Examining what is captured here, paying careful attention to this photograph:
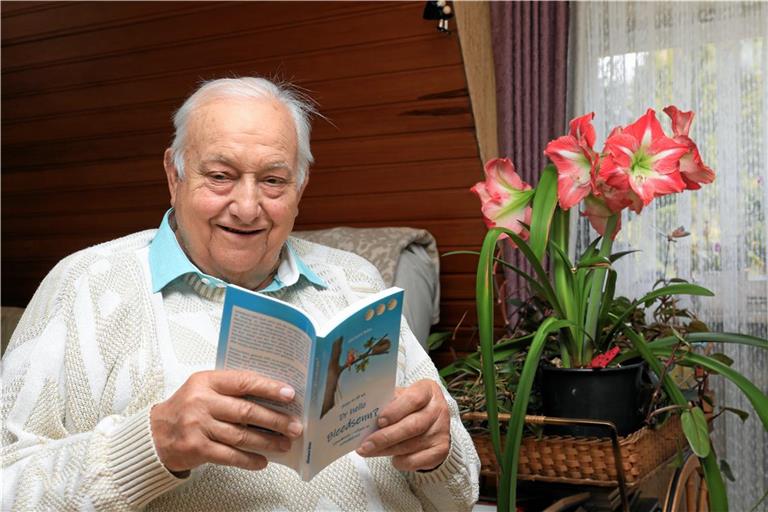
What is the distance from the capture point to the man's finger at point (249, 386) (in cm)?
105

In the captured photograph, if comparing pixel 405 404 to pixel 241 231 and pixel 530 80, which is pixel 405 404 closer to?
pixel 241 231

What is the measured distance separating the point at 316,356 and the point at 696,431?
90 centimetres

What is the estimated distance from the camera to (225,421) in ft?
3.52

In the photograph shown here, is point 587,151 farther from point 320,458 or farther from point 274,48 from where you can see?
point 274,48

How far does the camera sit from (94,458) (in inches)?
45.5

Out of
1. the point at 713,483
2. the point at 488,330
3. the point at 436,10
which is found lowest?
the point at 713,483

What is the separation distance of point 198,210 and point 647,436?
1.02m

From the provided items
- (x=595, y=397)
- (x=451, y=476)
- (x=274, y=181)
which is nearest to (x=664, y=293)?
(x=595, y=397)

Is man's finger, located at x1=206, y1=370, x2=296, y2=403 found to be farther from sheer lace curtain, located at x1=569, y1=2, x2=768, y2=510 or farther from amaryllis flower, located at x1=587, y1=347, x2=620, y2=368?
sheer lace curtain, located at x1=569, y1=2, x2=768, y2=510

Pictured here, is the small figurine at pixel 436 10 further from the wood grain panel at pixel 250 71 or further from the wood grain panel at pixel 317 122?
the wood grain panel at pixel 317 122

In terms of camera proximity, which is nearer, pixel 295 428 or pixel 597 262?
pixel 295 428

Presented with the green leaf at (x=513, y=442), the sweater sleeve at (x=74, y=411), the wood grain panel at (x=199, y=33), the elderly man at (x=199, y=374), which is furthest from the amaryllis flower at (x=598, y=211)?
the wood grain panel at (x=199, y=33)

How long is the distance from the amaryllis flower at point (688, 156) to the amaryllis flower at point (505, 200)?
1.06 feet

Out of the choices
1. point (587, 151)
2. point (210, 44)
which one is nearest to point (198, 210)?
point (587, 151)
